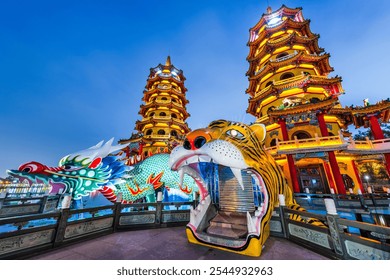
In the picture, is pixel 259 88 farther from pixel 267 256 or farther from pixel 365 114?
pixel 267 256

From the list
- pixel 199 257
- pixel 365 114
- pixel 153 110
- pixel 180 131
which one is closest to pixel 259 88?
pixel 365 114

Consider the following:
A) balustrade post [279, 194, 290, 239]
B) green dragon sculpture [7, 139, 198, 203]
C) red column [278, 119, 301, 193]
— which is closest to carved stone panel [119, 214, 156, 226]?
green dragon sculpture [7, 139, 198, 203]

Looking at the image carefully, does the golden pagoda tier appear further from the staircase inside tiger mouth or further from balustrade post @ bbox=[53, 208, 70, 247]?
balustrade post @ bbox=[53, 208, 70, 247]

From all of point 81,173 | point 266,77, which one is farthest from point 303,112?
point 81,173

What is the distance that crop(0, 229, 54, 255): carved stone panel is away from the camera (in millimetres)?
2820

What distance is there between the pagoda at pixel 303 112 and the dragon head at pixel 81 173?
34.7 feet

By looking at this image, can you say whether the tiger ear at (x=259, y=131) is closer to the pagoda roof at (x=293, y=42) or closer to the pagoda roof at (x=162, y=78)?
the pagoda roof at (x=293, y=42)

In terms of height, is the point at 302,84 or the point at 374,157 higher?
the point at 302,84

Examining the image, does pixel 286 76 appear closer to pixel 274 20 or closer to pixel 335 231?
pixel 274 20

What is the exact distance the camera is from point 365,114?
1142cm

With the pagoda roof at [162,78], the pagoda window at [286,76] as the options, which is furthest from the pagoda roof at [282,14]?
the pagoda roof at [162,78]

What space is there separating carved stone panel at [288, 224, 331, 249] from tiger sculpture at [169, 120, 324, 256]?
0.44m

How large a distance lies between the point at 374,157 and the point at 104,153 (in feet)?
68.4

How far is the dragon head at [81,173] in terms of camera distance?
4.81 m
